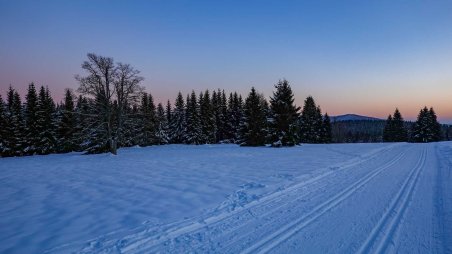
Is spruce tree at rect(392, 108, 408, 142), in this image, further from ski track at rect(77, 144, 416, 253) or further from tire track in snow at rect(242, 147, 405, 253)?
ski track at rect(77, 144, 416, 253)

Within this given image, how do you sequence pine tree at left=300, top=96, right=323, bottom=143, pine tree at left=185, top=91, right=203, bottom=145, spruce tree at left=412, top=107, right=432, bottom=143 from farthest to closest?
1. spruce tree at left=412, top=107, right=432, bottom=143
2. pine tree at left=300, top=96, right=323, bottom=143
3. pine tree at left=185, top=91, right=203, bottom=145

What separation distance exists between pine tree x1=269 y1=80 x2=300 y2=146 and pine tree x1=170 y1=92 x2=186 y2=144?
21.1 meters

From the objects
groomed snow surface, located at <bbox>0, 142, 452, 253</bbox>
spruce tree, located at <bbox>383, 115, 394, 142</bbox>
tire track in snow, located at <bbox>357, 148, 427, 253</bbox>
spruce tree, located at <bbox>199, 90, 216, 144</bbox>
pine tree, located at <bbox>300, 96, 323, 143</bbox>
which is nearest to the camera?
tire track in snow, located at <bbox>357, 148, 427, 253</bbox>

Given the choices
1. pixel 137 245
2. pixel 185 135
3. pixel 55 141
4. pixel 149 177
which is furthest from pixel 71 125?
pixel 137 245

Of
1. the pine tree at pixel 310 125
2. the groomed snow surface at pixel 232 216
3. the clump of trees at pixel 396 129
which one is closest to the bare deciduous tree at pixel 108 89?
the groomed snow surface at pixel 232 216

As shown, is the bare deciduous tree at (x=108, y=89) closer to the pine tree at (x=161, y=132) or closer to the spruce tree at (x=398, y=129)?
the pine tree at (x=161, y=132)

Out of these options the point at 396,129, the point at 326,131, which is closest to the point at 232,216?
the point at 326,131

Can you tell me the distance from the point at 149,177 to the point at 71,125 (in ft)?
110

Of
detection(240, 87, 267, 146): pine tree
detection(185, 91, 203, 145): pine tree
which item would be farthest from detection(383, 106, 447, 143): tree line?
detection(185, 91, 203, 145): pine tree

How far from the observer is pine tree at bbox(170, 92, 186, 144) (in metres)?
50.0

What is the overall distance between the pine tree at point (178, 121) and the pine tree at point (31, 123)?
2175cm

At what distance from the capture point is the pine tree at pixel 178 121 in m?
50.0

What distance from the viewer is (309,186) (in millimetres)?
8625

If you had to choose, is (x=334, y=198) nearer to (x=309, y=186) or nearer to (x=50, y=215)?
(x=309, y=186)
